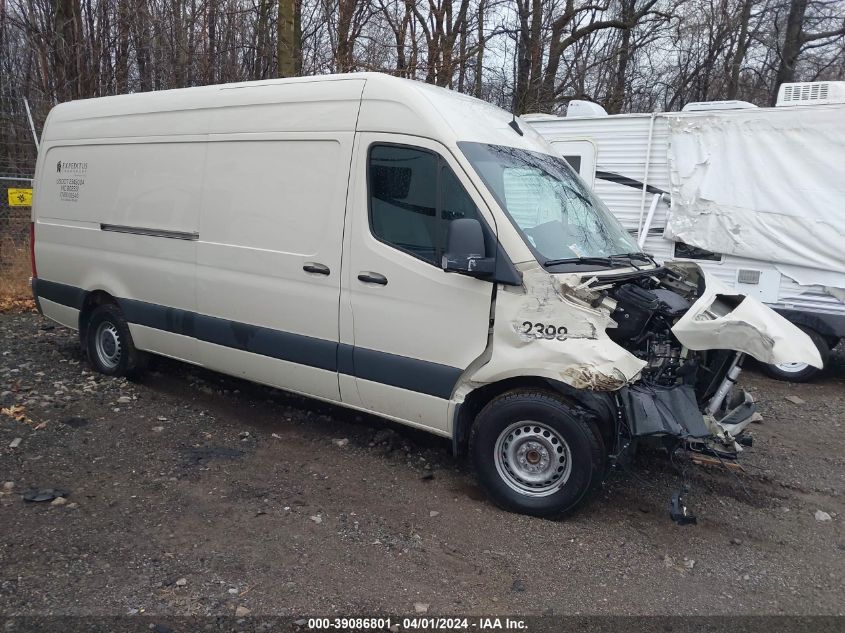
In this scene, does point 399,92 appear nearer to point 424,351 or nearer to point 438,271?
point 438,271

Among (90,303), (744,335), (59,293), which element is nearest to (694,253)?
(744,335)

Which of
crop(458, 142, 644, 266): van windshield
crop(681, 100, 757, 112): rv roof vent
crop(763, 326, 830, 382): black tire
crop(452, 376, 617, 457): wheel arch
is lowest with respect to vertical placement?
crop(763, 326, 830, 382): black tire

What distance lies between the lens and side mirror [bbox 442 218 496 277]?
389 centimetres

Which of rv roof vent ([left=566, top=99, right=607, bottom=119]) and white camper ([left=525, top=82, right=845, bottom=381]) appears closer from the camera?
white camper ([left=525, top=82, right=845, bottom=381])

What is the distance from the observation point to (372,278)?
4535 mm

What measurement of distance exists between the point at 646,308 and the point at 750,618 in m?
1.68

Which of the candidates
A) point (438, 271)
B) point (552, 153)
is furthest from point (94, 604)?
point (552, 153)

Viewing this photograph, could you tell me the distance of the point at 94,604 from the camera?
3.17 m

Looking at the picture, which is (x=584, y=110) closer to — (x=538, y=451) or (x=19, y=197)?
(x=538, y=451)

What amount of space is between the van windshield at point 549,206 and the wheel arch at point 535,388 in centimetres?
73

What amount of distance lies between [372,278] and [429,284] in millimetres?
442

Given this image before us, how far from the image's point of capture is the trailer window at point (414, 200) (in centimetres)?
427

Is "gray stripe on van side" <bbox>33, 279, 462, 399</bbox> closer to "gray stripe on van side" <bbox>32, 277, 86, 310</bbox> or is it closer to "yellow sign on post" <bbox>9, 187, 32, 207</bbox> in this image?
"gray stripe on van side" <bbox>32, 277, 86, 310</bbox>

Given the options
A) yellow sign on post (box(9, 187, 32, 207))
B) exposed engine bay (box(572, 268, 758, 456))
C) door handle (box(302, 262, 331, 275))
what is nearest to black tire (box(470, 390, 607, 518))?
exposed engine bay (box(572, 268, 758, 456))
